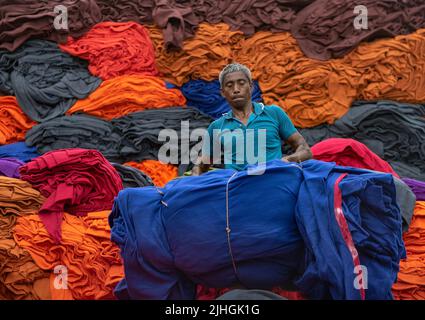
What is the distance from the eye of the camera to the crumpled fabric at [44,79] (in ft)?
14.8

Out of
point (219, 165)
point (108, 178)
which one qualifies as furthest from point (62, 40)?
point (219, 165)

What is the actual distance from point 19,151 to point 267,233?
1.91 metres

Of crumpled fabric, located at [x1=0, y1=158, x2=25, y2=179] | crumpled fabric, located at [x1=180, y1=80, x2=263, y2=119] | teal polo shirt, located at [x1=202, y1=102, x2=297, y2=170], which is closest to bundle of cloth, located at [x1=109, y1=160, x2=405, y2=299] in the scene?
teal polo shirt, located at [x1=202, y1=102, x2=297, y2=170]

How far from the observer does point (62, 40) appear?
4.70 meters

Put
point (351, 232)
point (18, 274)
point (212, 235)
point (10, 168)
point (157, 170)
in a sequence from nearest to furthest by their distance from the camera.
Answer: point (351, 232)
point (212, 235)
point (18, 274)
point (10, 168)
point (157, 170)

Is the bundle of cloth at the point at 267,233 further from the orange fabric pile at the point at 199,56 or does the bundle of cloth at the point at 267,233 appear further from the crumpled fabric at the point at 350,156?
the orange fabric pile at the point at 199,56

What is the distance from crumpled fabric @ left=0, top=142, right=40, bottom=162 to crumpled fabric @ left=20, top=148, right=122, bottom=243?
0.44m

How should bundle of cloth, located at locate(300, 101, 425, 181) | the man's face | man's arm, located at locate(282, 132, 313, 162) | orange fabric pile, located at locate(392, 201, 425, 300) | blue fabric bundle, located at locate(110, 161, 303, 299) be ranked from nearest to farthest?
blue fabric bundle, located at locate(110, 161, 303, 299)
orange fabric pile, located at locate(392, 201, 425, 300)
man's arm, located at locate(282, 132, 313, 162)
the man's face
bundle of cloth, located at locate(300, 101, 425, 181)

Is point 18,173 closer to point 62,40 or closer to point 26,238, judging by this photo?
point 26,238

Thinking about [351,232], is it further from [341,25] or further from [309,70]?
[341,25]

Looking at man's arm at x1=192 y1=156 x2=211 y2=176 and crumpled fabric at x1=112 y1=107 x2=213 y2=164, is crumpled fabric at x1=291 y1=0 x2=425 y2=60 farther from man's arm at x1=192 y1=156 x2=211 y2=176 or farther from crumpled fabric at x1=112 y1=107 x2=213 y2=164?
man's arm at x1=192 y1=156 x2=211 y2=176

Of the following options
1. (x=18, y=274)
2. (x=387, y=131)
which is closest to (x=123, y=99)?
(x=18, y=274)

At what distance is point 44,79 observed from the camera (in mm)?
4582

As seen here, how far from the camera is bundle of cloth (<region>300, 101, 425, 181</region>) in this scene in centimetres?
444
